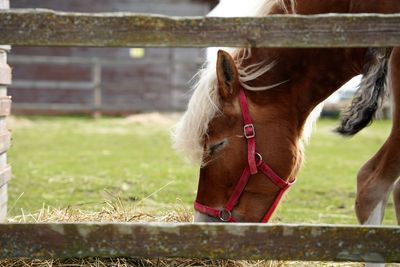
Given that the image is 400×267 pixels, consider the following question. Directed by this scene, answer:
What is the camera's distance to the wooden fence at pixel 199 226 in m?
2.44

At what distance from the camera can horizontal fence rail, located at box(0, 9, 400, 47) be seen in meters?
2.44

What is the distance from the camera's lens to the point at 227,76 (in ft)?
10.5

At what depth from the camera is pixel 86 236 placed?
8.12ft

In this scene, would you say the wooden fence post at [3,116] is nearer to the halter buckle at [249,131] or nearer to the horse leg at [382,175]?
the halter buckle at [249,131]

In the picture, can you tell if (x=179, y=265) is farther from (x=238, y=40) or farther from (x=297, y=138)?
(x=238, y=40)

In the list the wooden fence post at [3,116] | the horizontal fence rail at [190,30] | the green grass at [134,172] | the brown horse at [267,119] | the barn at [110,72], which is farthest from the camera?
the barn at [110,72]

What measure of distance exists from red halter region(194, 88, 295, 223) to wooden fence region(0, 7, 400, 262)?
2.51 ft

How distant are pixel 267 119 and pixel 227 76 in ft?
1.07

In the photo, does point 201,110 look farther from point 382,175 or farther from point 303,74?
point 382,175

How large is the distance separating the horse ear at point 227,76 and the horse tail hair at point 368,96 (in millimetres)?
766

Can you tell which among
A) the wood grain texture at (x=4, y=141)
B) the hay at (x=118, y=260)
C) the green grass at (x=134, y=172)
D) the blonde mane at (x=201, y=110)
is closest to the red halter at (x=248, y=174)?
the blonde mane at (x=201, y=110)

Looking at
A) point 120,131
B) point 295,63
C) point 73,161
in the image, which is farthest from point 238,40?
point 120,131

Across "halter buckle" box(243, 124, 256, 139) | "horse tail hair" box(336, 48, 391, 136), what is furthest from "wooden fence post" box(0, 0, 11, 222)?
"horse tail hair" box(336, 48, 391, 136)

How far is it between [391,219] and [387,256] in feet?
10.3
